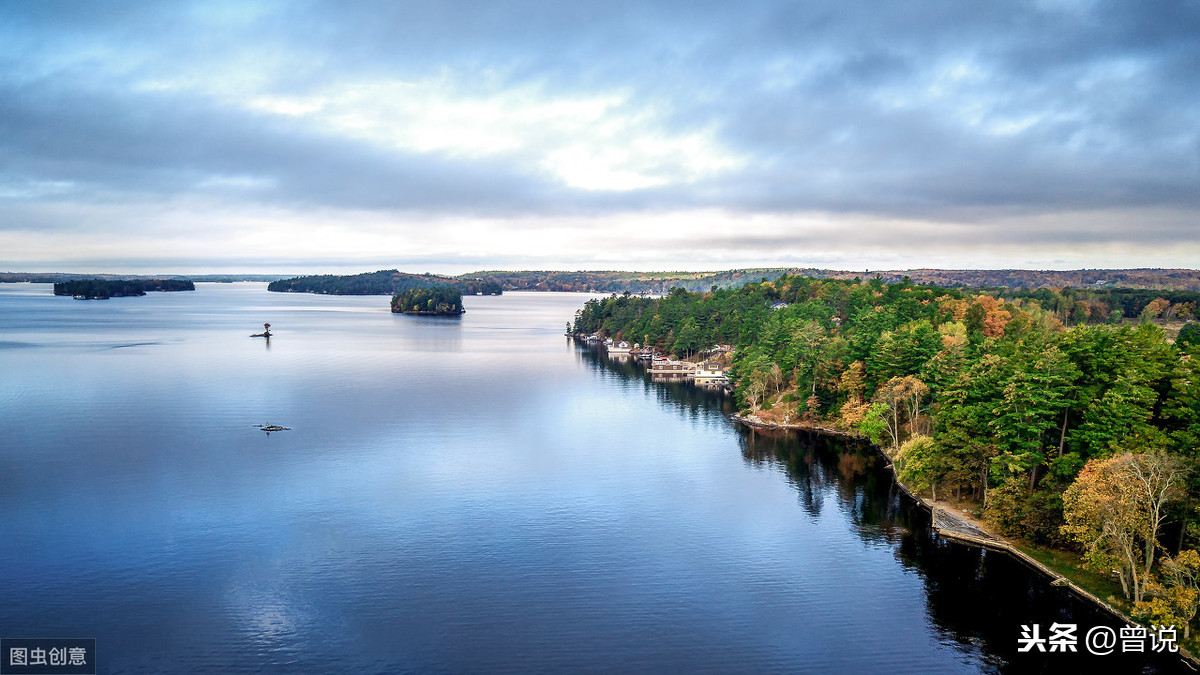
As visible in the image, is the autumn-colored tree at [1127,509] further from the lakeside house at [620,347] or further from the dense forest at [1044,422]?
the lakeside house at [620,347]

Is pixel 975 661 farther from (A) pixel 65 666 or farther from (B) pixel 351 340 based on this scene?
(B) pixel 351 340

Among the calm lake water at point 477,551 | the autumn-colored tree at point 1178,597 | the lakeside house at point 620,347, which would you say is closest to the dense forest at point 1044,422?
the autumn-colored tree at point 1178,597

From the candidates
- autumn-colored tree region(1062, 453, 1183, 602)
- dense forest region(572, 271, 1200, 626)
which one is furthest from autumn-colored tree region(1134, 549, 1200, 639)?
autumn-colored tree region(1062, 453, 1183, 602)

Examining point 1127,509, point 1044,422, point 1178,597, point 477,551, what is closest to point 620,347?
point 477,551

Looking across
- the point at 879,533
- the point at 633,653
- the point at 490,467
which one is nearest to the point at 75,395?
the point at 490,467

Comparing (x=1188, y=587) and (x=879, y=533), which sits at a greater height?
(x=1188, y=587)

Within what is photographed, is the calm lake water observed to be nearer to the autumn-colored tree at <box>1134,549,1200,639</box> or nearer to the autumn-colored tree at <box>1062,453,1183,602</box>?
the autumn-colored tree at <box>1134,549,1200,639</box>
